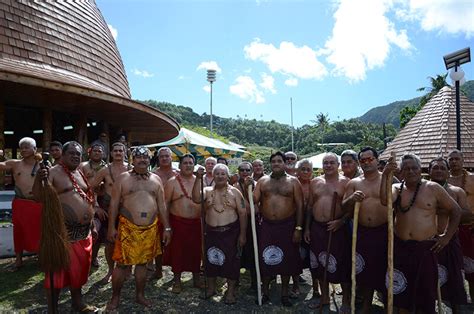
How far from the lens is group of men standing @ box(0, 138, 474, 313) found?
3.57 meters

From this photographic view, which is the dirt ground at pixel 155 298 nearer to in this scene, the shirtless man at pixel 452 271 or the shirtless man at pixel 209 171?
the shirtless man at pixel 452 271

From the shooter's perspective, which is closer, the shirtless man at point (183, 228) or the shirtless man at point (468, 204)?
the shirtless man at point (468, 204)

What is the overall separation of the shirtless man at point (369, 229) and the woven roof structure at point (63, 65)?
4923mm

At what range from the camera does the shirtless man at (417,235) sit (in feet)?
11.3

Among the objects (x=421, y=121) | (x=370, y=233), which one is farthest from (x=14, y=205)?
(x=421, y=121)

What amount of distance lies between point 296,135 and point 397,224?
78.0 metres

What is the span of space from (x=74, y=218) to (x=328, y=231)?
2.72m

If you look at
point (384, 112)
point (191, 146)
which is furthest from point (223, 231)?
point (384, 112)

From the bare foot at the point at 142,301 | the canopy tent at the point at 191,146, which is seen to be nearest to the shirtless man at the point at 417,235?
the bare foot at the point at 142,301

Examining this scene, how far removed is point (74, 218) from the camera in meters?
3.69

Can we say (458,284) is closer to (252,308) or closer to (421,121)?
(252,308)

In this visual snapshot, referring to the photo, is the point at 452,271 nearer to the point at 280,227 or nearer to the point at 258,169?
the point at 280,227

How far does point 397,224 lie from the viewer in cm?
369

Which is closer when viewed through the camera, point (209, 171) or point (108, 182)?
point (108, 182)
